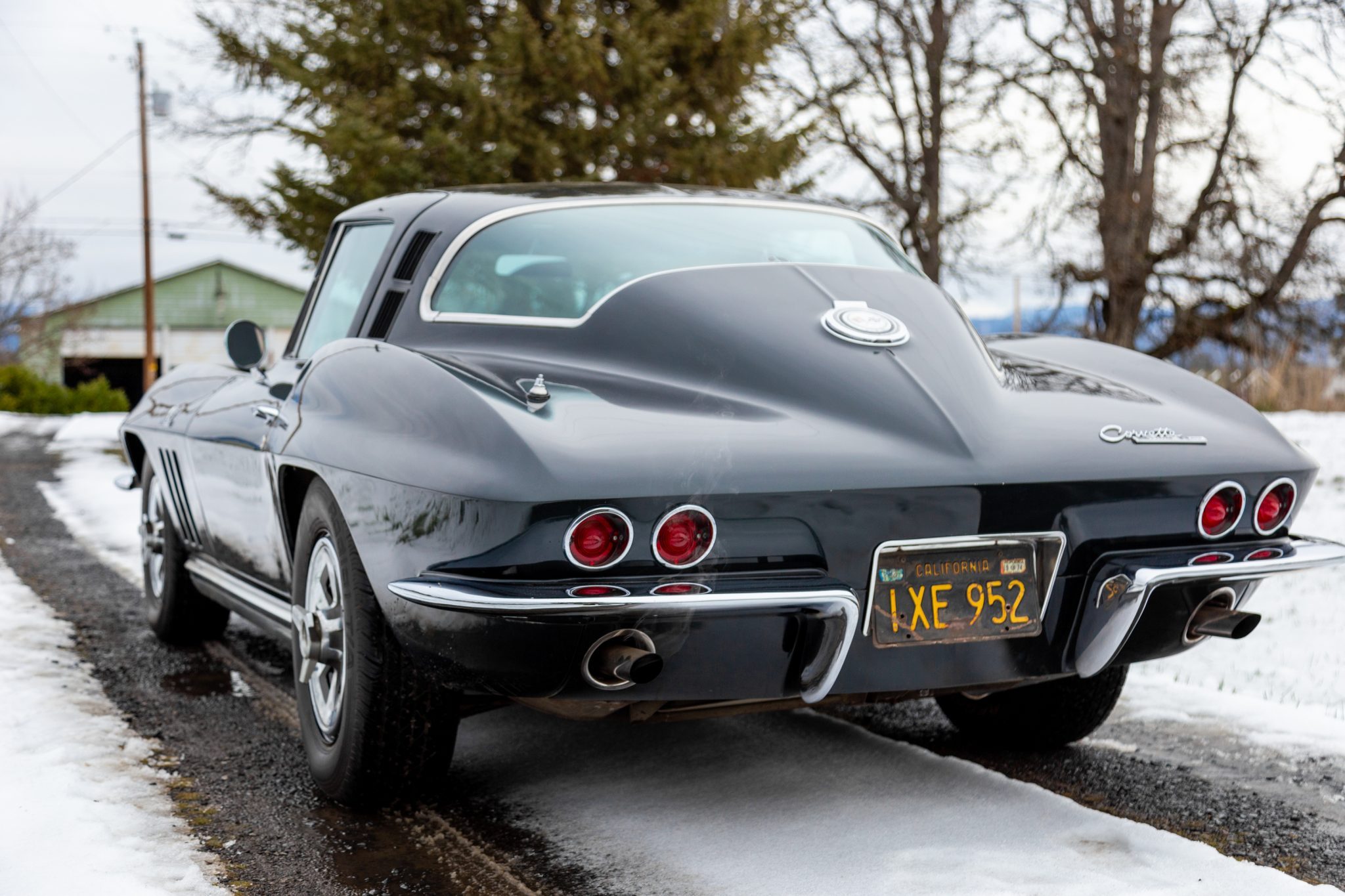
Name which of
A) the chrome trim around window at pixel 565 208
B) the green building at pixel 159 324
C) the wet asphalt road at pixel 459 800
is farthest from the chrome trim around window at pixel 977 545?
the green building at pixel 159 324

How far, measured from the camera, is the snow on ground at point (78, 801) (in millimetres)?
2654

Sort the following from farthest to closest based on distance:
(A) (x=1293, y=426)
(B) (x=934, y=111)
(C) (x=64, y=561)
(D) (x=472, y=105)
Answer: (B) (x=934, y=111)
(D) (x=472, y=105)
(A) (x=1293, y=426)
(C) (x=64, y=561)

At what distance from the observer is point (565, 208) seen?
11.7 ft

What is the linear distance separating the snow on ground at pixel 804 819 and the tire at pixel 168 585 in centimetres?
171

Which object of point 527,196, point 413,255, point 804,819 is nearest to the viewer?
point 804,819

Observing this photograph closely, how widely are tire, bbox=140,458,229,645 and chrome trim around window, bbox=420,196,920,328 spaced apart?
83.3 inches

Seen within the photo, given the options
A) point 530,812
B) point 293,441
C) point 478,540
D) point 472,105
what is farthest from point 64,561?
point 472,105

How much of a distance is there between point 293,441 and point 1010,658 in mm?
1835

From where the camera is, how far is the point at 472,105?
15.4 metres

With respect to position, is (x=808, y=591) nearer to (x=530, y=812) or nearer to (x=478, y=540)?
(x=478, y=540)

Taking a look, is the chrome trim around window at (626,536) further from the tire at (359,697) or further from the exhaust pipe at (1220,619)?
the exhaust pipe at (1220,619)

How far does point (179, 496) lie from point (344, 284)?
4.15ft

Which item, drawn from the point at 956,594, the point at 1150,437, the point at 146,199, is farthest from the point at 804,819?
the point at 146,199

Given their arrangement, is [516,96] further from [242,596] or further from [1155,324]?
[242,596]
